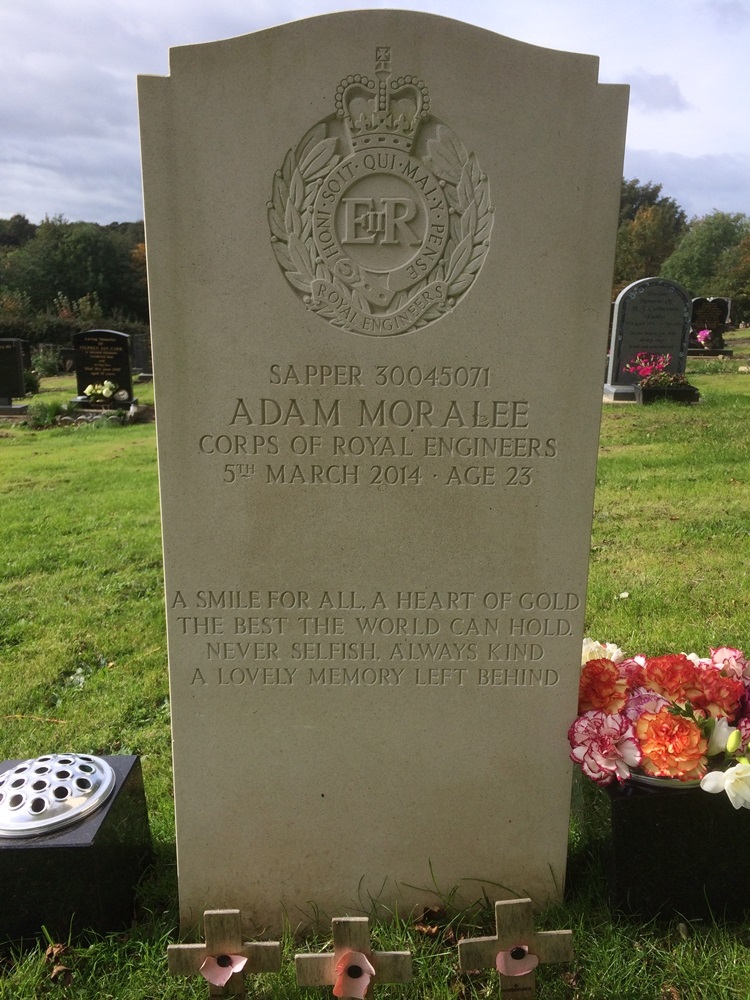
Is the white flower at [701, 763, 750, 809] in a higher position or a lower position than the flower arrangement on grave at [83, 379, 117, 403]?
lower

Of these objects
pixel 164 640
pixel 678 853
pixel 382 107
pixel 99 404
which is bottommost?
pixel 164 640

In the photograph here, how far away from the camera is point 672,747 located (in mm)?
2465

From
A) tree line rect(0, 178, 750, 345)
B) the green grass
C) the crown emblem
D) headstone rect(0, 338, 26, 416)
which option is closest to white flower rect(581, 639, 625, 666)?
the green grass

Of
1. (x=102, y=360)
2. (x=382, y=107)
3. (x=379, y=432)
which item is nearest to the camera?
(x=382, y=107)

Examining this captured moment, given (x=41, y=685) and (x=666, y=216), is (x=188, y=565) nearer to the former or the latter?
(x=41, y=685)

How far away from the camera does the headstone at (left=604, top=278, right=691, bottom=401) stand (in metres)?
13.0

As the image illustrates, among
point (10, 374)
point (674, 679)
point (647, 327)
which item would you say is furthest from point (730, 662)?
point (10, 374)

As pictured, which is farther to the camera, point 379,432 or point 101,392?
point 101,392

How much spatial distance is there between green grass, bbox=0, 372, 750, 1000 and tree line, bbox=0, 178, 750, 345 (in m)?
22.6

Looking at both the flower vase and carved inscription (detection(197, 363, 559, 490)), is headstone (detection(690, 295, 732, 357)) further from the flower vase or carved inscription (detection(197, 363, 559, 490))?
carved inscription (detection(197, 363, 559, 490))

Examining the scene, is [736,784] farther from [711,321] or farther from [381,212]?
[711,321]

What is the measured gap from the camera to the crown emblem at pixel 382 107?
2.16m

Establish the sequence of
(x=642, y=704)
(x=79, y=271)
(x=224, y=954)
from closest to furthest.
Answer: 1. (x=224, y=954)
2. (x=642, y=704)
3. (x=79, y=271)

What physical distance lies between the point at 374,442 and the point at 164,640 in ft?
9.67
